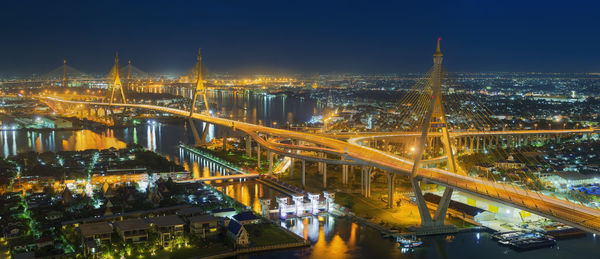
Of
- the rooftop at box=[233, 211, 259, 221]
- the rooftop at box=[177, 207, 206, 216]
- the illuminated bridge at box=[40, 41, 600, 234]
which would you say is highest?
the illuminated bridge at box=[40, 41, 600, 234]

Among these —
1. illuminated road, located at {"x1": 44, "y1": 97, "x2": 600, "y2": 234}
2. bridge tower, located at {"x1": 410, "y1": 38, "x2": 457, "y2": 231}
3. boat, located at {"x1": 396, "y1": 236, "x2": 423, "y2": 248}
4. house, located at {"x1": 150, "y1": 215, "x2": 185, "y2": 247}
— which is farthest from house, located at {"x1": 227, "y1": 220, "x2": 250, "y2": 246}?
illuminated road, located at {"x1": 44, "y1": 97, "x2": 600, "y2": 234}

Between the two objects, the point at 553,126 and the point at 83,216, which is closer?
the point at 83,216

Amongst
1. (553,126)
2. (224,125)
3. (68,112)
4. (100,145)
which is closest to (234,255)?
(224,125)

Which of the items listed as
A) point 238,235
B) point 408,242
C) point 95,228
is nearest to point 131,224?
point 95,228

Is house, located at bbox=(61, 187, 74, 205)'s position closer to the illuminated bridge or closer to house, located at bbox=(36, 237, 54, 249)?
house, located at bbox=(36, 237, 54, 249)

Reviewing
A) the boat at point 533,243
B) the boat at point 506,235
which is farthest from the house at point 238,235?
the boat at point 533,243

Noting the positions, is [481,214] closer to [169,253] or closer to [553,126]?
[169,253]

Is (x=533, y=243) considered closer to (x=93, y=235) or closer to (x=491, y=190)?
(x=491, y=190)
